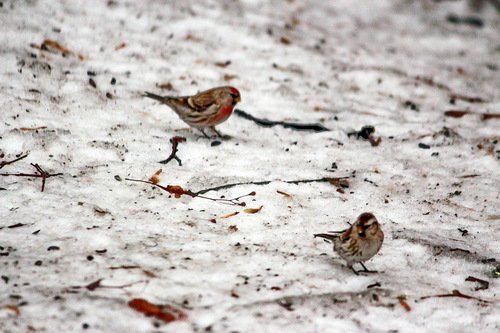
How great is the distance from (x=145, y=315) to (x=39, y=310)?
0.55 metres

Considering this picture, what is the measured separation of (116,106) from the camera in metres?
5.92

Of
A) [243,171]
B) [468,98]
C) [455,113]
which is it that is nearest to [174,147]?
[243,171]

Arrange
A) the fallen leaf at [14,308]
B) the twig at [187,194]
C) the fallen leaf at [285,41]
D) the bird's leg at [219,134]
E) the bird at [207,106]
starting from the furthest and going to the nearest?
the fallen leaf at [285,41] < the bird's leg at [219,134] < the bird at [207,106] < the twig at [187,194] < the fallen leaf at [14,308]

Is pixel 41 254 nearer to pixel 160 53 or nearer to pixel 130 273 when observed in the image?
pixel 130 273

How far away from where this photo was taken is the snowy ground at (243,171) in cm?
344

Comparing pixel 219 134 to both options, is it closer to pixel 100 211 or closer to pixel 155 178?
pixel 155 178

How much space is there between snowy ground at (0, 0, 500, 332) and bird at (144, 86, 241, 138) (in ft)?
0.65

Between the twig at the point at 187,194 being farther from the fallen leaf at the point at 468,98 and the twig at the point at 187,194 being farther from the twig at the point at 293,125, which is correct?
the fallen leaf at the point at 468,98

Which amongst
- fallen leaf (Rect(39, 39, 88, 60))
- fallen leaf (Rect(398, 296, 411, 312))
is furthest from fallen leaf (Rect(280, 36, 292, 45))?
fallen leaf (Rect(398, 296, 411, 312))

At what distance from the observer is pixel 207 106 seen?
5.63 meters

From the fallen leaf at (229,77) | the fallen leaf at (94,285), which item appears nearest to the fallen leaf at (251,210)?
the fallen leaf at (94,285)

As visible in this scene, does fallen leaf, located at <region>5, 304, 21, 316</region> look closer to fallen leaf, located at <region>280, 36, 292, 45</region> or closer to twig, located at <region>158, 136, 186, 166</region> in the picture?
twig, located at <region>158, 136, 186, 166</region>

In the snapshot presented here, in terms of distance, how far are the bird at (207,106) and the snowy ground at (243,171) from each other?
0.65 ft

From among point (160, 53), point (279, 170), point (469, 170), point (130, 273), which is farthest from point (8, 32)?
point (469, 170)
